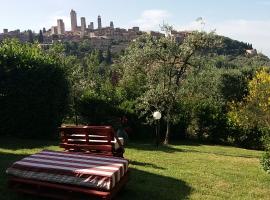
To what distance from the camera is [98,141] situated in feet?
38.4

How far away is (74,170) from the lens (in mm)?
8703

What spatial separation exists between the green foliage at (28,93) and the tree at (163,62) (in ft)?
17.3

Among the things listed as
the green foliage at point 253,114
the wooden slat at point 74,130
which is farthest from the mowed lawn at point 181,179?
the green foliage at point 253,114

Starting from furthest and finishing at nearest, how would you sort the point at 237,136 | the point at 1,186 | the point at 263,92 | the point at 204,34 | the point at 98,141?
the point at 237,136
the point at 263,92
the point at 204,34
the point at 98,141
the point at 1,186

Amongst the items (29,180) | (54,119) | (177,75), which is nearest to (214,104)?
(177,75)

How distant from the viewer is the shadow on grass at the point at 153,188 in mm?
9766

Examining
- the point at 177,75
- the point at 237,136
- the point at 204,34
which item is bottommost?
the point at 237,136

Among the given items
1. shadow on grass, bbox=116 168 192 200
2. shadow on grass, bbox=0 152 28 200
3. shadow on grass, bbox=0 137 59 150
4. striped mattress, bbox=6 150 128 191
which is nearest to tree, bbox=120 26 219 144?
shadow on grass, bbox=0 137 59 150

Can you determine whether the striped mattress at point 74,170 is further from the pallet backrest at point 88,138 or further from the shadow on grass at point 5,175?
the pallet backrest at point 88,138

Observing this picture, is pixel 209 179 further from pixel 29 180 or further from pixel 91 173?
pixel 29 180

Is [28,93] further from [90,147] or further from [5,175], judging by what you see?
[5,175]

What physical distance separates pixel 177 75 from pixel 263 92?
6.09 metres

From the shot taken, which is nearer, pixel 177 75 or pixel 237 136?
pixel 177 75

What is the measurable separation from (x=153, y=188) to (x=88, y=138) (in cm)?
257
